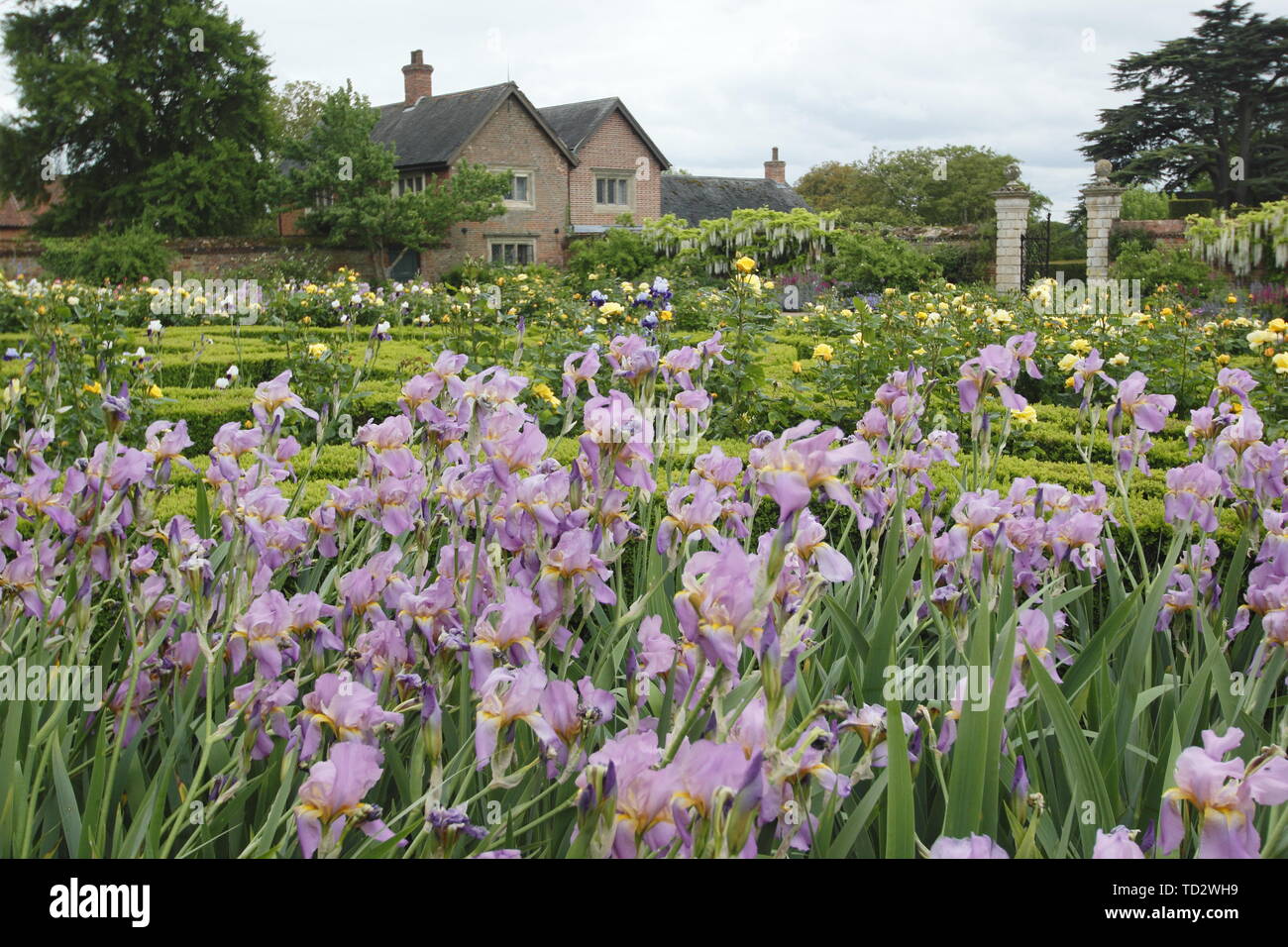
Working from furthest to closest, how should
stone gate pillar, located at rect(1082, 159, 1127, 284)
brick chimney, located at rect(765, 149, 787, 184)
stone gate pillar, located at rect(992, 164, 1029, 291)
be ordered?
brick chimney, located at rect(765, 149, 787, 184) → stone gate pillar, located at rect(1082, 159, 1127, 284) → stone gate pillar, located at rect(992, 164, 1029, 291)

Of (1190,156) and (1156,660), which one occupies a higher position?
(1190,156)

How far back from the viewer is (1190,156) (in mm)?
31781

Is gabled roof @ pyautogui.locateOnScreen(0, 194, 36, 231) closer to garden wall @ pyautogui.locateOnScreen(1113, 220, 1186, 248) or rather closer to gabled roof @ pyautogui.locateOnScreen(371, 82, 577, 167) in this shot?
gabled roof @ pyautogui.locateOnScreen(371, 82, 577, 167)

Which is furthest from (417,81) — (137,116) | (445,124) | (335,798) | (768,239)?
(335,798)

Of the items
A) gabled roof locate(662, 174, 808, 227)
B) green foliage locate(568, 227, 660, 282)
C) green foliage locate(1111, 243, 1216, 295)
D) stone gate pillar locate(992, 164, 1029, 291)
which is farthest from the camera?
gabled roof locate(662, 174, 808, 227)

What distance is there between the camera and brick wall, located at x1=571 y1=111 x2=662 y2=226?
35.0 m

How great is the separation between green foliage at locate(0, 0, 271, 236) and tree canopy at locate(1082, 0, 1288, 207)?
26212mm

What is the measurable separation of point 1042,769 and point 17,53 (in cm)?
3768

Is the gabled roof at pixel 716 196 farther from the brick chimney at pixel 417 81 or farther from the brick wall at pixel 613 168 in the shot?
the brick chimney at pixel 417 81

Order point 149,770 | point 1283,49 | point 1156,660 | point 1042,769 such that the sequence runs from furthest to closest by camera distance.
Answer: point 1283,49, point 1156,660, point 149,770, point 1042,769

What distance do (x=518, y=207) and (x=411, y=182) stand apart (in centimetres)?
350

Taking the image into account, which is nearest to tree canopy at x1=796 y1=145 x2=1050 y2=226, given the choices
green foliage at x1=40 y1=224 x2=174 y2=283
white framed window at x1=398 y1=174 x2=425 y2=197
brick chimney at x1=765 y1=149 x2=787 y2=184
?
brick chimney at x1=765 y1=149 x2=787 y2=184
